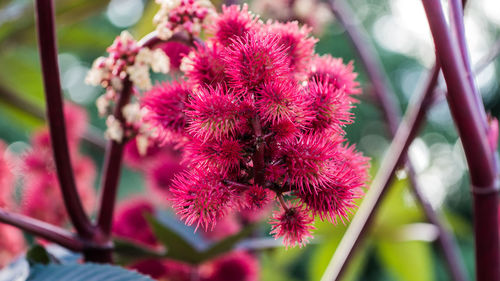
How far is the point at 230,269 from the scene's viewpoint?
2.57ft

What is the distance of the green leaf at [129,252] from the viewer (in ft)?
1.94

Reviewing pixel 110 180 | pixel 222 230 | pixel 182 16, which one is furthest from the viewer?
pixel 222 230

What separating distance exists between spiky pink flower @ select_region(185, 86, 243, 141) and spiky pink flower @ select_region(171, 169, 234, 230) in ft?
0.09

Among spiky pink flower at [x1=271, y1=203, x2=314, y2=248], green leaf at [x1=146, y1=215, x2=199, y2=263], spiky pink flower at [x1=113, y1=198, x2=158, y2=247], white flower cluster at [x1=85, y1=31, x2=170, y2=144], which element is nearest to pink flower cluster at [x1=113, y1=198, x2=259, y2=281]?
spiky pink flower at [x1=113, y1=198, x2=158, y2=247]

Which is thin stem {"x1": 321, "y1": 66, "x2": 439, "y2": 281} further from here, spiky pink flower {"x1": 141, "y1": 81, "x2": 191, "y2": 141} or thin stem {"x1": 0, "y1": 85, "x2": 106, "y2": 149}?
thin stem {"x1": 0, "y1": 85, "x2": 106, "y2": 149}

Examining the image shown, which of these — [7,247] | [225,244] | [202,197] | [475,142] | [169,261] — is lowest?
[7,247]

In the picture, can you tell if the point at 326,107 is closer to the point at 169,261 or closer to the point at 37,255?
the point at 37,255

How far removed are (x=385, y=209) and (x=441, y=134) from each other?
582 cm

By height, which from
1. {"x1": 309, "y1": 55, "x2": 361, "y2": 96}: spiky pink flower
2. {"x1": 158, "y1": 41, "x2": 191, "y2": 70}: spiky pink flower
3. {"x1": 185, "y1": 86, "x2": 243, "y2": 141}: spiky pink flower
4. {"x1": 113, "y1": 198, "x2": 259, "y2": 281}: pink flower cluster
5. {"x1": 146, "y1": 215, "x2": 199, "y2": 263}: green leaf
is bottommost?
{"x1": 113, "y1": 198, "x2": 259, "y2": 281}: pink flower cluster

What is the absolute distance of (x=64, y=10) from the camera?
42.0 inches

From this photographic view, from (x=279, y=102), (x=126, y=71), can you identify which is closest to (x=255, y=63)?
(x=279, y=102)

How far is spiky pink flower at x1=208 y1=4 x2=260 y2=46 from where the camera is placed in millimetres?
365

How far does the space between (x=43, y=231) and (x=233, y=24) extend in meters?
0.30

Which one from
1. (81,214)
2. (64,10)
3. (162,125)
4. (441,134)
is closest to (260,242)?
(81,214)
